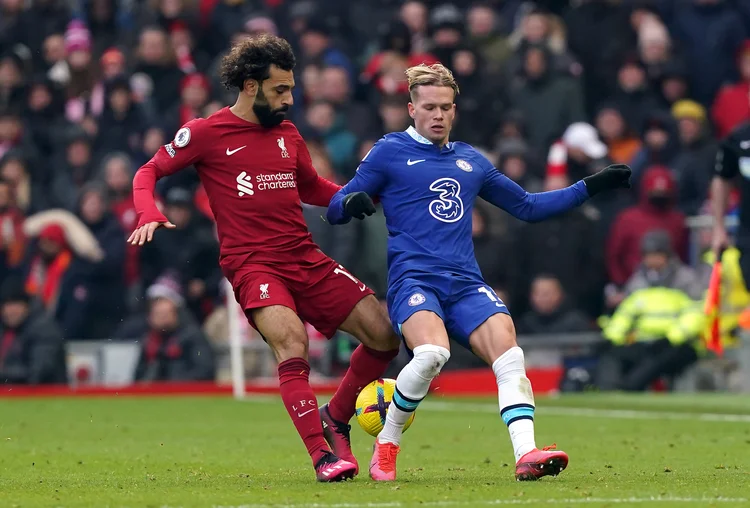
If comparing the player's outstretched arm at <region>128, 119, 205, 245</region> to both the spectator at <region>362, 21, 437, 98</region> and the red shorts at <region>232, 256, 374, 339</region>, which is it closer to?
the red shorts at <region>232, 256, 374, 339</region>

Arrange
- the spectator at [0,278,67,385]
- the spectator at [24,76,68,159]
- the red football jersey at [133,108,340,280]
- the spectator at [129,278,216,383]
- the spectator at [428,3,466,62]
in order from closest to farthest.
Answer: the red football jersey at [133,108,340,280], the spectator at [129,278,216,383], the spectator at [0,278,67,385], the spectator at [428,3,466,62], the spectator at [24,76,68,159]

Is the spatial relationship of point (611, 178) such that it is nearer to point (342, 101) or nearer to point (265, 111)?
point (265, 111)

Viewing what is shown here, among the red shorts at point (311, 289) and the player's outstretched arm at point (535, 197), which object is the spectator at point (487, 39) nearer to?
the player's outstretched arm at point (535, 197)

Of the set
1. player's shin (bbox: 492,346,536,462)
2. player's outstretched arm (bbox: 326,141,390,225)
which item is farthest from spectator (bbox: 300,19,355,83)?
player's shin (bbox: 492,346,536,462)

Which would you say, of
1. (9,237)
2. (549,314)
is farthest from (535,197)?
(9,237)

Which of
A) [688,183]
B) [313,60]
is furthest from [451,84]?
[313,60]

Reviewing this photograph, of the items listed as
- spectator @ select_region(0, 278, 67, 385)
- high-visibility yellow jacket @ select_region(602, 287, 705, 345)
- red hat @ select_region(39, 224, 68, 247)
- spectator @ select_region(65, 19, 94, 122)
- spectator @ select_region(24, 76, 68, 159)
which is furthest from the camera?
spectator @ select_region(65, 19, 94, 122)

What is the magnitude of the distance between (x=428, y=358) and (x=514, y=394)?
0.48 m

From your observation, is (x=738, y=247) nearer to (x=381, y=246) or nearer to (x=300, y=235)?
(x=381, y=246)

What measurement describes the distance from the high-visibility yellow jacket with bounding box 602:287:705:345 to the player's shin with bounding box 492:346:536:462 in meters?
8.38

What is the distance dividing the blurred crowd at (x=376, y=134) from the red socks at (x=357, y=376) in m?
→ 8.27

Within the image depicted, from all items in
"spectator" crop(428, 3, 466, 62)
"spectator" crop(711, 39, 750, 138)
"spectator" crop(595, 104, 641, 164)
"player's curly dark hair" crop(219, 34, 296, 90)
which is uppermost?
"spectator" crop(428, 3, 466, 62)

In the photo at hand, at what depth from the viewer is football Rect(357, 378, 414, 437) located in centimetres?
920

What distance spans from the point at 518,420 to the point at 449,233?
1094 millimetres
